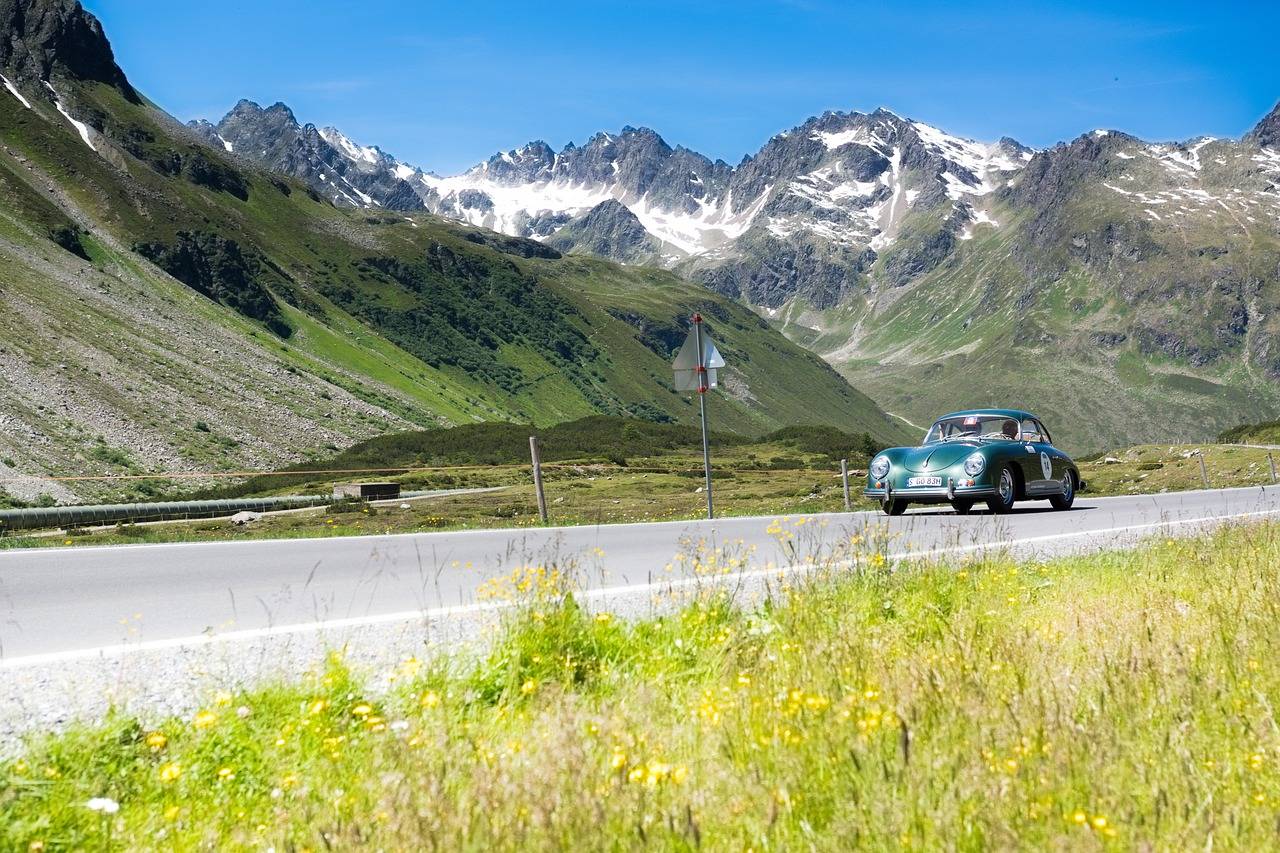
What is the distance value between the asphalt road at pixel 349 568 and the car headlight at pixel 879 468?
1.25m

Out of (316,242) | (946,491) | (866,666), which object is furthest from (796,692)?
(316,242)

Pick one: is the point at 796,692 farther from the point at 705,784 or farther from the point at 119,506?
the point at 119,506

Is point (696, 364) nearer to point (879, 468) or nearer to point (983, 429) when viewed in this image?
point (879, 468)

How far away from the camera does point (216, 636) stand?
7301 mm

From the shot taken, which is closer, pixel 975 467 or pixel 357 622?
pixel 357 622

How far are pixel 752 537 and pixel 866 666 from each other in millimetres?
8976

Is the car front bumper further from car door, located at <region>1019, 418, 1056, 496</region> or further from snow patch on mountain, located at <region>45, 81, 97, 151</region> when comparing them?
snow patch on mountain, located at <region>45, 81, 97, 151</region>

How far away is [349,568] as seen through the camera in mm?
11148

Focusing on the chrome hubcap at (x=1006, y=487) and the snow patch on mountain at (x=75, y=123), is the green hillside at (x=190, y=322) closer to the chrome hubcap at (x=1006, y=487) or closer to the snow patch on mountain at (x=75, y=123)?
the snow patch on mountain at (x=75, y=123)

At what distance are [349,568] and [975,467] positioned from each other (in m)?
11.4

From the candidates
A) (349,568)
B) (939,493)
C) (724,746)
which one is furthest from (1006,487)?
(724,746)

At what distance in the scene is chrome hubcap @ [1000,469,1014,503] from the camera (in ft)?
58.8

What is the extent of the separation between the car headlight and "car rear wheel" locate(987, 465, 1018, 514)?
1.94 metres

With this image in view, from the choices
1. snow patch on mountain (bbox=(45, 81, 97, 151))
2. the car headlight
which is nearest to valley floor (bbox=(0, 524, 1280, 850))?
the car headlight
